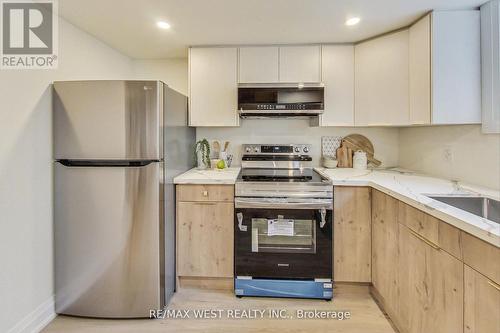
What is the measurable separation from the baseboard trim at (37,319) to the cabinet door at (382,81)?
281 centimetres

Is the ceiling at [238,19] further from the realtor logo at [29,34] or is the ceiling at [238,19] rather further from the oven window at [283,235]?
the oven window at [283,235]

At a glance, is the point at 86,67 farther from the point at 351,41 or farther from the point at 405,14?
the point at 405,14

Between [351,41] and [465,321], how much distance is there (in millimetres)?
2258

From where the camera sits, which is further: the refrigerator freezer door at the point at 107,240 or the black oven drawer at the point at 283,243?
the black oven drawer at the point at 283,243

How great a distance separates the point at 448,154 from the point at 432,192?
72cm

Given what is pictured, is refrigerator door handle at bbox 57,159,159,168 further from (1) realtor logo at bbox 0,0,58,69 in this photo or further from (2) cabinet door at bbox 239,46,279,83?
(2) cabinet door at bbox 239,46,279,83

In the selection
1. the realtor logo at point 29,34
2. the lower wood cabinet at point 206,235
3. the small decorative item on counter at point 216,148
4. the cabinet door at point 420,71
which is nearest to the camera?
the realtor logo at point 29,34

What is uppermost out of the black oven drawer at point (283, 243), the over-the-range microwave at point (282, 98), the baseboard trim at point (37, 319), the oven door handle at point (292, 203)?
the over-the-range microwave at point (282, 98)

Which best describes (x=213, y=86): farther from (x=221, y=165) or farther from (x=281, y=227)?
(x=281, y=227)

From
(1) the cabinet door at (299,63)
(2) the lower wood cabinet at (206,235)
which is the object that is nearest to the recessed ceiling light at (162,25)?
(1) the cabinet door at (299,63)

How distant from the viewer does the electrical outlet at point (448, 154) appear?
84.4 inches

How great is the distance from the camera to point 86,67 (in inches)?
90.4

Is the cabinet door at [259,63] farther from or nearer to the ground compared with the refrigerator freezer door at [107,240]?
farther from the ground

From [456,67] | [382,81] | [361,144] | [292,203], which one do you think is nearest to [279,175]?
[292,203]
